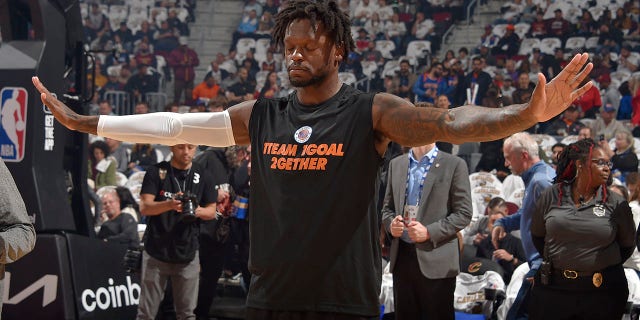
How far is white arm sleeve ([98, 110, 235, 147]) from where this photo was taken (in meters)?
3.67

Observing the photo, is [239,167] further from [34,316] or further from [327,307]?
[327,307]

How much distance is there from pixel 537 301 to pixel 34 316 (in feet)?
13.8

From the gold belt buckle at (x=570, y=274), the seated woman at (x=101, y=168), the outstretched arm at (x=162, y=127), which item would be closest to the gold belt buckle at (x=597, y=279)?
the gold belt buckle at (x=570, y=274)

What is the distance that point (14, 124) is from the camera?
7.82 metres

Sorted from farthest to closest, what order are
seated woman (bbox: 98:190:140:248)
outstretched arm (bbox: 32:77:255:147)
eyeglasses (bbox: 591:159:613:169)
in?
seated woman (bbox: 98:190:140:248)
eyeglasses (bbox: 591:159:613:169)
outstretched arm (bbox: 32:77:255:147)

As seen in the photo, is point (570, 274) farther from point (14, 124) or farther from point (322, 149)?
point (14, 124)

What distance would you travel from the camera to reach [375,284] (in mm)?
3303

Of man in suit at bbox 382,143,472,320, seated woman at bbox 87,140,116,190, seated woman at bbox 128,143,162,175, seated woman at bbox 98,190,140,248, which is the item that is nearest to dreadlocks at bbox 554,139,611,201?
man in suit at bbox 382,143,472,320

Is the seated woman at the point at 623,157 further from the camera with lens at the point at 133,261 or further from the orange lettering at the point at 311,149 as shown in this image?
the orange lettering at the point at 311,149

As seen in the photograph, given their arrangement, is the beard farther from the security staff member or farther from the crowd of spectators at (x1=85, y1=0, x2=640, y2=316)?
the crowd of spectators at (x1=85, y1=0, x2=640, y2=316)

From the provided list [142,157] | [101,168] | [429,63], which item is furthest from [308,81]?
[429,63]

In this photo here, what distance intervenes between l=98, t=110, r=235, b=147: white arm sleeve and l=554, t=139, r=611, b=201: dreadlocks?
3379 millimetres

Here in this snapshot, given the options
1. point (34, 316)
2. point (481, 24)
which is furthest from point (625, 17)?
point (34, 316)

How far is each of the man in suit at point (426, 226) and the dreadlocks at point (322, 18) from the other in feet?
9.79
